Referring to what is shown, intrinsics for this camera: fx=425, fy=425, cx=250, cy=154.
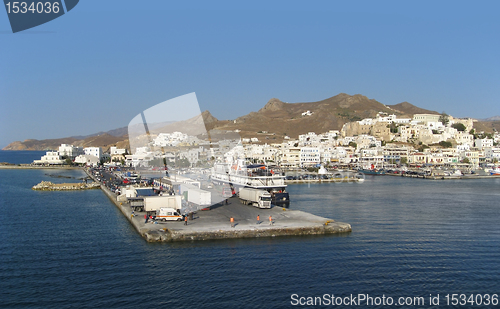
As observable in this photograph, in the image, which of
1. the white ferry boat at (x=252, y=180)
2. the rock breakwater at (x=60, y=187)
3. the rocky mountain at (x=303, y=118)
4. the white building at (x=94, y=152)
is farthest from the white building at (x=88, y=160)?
the white ferry boat at (x=252, y=180)

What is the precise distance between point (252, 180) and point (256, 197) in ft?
14.4

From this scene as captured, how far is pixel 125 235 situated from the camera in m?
14.5

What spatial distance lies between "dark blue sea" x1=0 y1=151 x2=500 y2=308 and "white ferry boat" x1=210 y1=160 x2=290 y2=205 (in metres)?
4.42

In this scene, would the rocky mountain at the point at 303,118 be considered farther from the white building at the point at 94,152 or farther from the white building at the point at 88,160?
the white building at the point at 88,160

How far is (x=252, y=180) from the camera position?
23672 millimetres

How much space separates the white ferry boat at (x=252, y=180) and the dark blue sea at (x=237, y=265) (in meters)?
4.42

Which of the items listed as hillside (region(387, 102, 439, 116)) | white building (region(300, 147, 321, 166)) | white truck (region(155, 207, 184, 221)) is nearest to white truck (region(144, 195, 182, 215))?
white truck (region(155, 207, 184, 221))

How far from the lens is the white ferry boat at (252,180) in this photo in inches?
868

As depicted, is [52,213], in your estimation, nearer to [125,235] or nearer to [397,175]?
[125,235]

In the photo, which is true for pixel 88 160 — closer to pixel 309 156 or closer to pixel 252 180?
pixel 309 156

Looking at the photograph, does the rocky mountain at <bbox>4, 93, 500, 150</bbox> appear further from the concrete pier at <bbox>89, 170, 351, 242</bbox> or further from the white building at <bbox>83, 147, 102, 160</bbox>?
the concrete pier at <bbox>89, 170, 351, 242</bbox>

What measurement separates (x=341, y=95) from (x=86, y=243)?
160 meters

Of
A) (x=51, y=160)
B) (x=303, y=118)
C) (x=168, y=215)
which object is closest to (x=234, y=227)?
(x=168, y=215)

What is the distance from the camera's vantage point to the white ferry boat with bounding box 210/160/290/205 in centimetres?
2205
